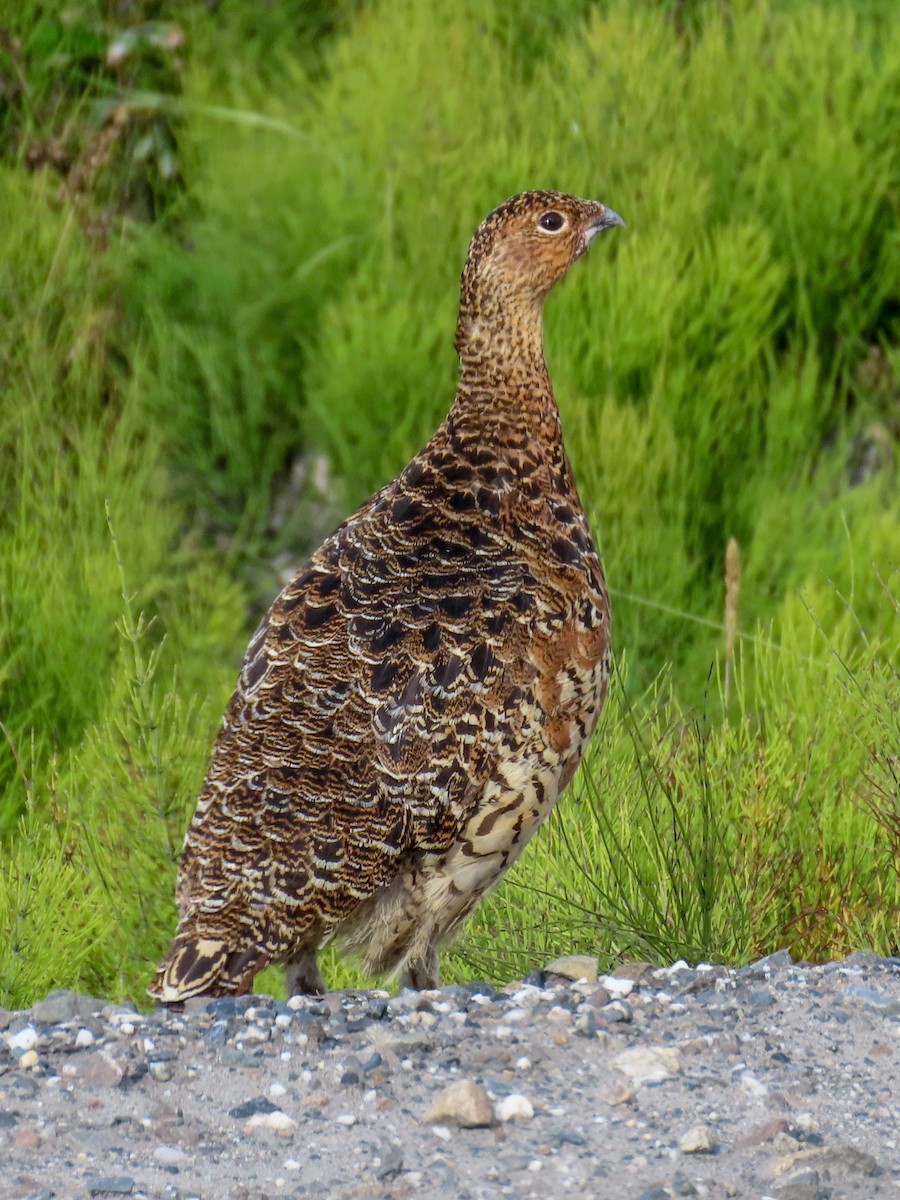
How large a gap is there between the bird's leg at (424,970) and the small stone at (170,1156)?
1125 mm

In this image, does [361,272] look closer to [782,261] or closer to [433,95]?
[433,95]

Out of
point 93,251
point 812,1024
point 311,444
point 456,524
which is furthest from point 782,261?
point 812,1024

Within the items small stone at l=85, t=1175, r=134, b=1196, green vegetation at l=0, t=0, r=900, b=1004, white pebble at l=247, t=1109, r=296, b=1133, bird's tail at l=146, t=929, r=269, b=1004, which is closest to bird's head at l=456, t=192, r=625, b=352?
green vegetation at l=0, t=0, r=900, b=1004

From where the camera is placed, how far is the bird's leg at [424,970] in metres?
3.81

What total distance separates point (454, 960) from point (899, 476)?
295cm

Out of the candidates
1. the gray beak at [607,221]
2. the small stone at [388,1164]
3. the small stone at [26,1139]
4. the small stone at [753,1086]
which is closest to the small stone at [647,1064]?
the small stone at [753,1086]

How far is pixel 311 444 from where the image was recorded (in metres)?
7.52

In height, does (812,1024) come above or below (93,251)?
below

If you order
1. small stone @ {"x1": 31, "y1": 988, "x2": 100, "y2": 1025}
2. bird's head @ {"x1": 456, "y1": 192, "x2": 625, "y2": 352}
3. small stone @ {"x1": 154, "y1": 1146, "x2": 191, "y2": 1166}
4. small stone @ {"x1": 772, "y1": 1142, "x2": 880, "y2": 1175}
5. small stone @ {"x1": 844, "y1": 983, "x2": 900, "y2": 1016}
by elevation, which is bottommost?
small stone @ {"x1": 31, "y1": 988, "x2": 100, "y2": 1025}

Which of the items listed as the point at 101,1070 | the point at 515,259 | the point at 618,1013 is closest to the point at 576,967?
the point at 618,1013

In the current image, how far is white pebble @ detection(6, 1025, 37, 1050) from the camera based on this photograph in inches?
121

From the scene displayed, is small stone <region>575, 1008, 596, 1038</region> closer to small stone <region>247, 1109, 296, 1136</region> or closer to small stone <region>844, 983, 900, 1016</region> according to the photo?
small stone <region>844, 983, 900, 1016</region>

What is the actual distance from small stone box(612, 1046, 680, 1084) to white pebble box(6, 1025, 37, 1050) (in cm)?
96

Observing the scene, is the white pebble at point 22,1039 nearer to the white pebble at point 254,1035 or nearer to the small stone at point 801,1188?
the white pebble at point 254,1035
